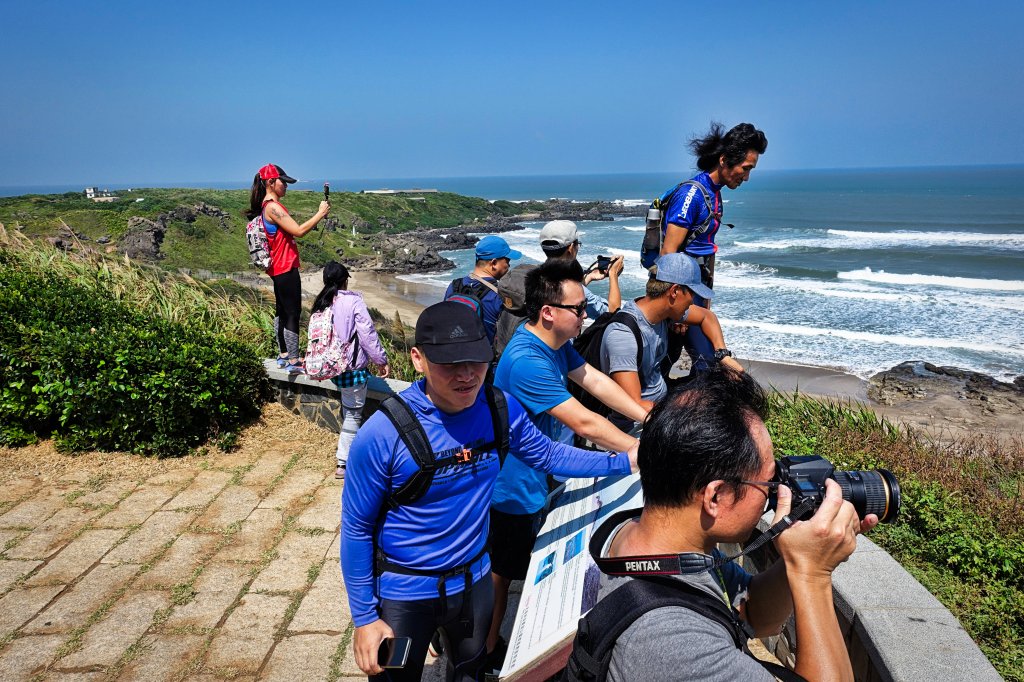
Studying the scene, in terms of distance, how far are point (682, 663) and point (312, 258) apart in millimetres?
35099

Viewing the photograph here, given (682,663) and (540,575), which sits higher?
(682,663)

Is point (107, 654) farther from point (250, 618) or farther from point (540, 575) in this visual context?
point (540, 575)

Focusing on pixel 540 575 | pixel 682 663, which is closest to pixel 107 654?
pixel 540 575

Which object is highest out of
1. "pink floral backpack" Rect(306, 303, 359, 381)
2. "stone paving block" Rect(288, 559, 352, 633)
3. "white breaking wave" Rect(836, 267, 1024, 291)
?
"pink floral backpack" Rect(306, 303, 359, 381)

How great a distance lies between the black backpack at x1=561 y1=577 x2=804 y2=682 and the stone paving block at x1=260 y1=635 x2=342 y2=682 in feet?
7.97

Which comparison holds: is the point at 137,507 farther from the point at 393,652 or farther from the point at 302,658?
the point at 393,652

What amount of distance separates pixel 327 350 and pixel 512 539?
2701mm

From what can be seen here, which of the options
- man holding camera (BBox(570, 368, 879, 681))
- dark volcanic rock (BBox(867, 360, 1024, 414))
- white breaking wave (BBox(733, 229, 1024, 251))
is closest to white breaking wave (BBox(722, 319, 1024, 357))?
dark volcanic rock (BBox(867, 360, 1024, 414))

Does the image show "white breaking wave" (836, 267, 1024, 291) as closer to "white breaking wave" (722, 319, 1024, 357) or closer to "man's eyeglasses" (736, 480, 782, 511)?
"white breaking wave" (722, 319, 1024, 357)

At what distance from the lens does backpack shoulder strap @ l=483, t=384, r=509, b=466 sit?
100.0 inches

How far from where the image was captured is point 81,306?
6.68 m

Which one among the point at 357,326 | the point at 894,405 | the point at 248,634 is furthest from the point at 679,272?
the point at 894,405

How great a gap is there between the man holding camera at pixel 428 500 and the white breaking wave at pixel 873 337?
19.2m

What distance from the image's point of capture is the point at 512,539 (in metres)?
3.06
